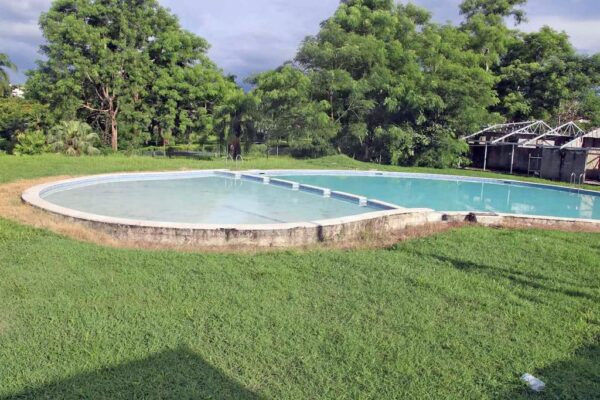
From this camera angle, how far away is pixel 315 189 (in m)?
12.5

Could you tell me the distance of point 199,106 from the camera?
25219 mm

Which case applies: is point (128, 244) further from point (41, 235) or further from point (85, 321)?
point (85, 321)

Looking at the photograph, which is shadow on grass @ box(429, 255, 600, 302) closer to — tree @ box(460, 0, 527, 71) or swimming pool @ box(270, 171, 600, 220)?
swimming pool @ box(270, 171, 600, 220)

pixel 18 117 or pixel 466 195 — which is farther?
pixel 18 117

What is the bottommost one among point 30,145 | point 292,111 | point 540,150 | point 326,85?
point 30,145

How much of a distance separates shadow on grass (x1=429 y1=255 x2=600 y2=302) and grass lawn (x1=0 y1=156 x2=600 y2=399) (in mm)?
22

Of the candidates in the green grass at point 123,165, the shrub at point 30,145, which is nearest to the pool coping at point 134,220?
the green grass at point 123,165

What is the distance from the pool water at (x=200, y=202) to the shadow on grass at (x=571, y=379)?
21.0ft

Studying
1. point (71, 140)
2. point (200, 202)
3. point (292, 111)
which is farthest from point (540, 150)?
point (71, 140)

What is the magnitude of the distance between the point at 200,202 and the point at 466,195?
8.20 metres

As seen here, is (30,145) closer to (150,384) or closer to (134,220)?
(134,220)

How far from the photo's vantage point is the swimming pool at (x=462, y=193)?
475 inches

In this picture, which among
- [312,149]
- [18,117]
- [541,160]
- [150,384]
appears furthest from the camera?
[18,117]

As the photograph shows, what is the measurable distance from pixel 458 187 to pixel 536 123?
6.44 meters
